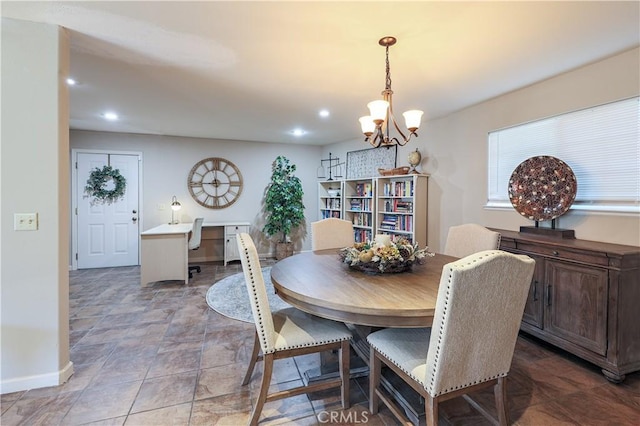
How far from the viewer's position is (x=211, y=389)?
2.01 meters

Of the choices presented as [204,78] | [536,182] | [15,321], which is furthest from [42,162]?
[536,182]

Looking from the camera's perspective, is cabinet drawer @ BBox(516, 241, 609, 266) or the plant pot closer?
cabinet drawer @ BBox(516, 241, 609, 266)

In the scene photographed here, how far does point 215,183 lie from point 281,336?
15.4 ft

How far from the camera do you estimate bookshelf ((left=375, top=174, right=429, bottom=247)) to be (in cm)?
415

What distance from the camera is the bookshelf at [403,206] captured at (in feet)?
13.6

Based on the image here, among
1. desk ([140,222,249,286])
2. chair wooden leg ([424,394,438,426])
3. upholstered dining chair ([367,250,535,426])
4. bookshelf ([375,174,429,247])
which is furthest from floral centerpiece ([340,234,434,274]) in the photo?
desk ([140,222,249,286])

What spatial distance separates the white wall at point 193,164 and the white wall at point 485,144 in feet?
8.22

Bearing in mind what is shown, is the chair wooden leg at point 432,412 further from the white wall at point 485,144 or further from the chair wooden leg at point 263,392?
the white wall at point 485,144

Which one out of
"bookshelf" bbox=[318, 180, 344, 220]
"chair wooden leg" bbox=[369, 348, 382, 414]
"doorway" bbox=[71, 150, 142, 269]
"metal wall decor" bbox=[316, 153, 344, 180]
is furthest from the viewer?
"metal wall decor" bbox=[316, 153, 344, 180]

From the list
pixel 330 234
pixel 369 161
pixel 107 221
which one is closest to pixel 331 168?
pixel 369 161

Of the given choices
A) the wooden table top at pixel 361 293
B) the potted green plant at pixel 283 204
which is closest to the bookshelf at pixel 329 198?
the potted green plant at pixel 283 204

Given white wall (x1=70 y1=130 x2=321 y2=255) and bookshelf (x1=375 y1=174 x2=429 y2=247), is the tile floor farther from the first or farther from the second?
white wall (x1=70 y1=130 x2=321 y2=255)

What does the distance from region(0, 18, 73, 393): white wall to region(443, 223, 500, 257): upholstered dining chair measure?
2.96 metres

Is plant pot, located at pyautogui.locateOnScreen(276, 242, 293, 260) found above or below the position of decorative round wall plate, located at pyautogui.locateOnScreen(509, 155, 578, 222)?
below
